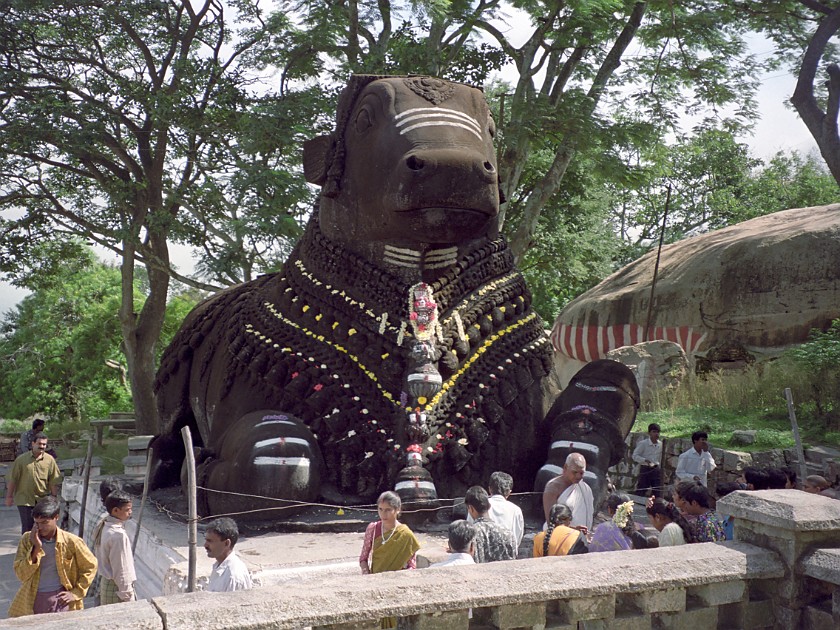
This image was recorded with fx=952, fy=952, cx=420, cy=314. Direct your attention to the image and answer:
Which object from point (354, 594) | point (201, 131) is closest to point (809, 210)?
point (201, 131)

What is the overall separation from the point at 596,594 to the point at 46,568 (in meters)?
2.86

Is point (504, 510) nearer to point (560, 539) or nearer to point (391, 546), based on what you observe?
point (560, 539)

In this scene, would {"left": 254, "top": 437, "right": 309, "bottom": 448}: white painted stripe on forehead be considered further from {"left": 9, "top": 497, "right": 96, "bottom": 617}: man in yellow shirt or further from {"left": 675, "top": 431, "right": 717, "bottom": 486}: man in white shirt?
{"left": 675, "top": 431, "right": 717, "bottom": 486}: man in white shirt

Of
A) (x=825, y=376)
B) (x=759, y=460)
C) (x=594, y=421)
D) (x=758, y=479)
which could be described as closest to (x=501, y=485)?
(x=594, y=421)

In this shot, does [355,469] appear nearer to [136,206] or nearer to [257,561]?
[257,561]

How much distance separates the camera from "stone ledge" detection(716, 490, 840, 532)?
4.06 meters

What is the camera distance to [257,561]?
5082 millimetres

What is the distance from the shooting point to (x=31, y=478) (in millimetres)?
9078

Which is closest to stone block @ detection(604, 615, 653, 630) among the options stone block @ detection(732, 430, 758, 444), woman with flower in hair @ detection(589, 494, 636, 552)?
woman with flower in hair @ detection(589, 494, 636, 552)

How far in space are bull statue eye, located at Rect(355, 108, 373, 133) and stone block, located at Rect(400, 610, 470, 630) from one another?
392 centimetres

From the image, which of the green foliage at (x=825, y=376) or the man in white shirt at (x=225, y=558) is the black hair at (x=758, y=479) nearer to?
the man in white shirt at (x=225, y=558)

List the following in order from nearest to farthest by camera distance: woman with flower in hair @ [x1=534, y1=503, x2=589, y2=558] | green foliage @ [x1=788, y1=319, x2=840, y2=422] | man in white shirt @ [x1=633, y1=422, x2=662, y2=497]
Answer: woman with flower in hair @ [x1=534, y1=503, x2=589, y2=558] < man in white shirt @ [x1=633, y1=422, x2=662, y2=497] < green foliage @ [x1=788, y1=319, x2=840, y2=422]

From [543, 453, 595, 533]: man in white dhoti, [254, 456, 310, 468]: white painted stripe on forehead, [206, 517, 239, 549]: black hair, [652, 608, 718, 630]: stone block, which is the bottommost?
[652, 608, 718, 630]: stone block

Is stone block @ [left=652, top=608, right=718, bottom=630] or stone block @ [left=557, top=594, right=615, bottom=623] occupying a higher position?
stone block @ [left=557, top=594, right=615, bottom=623]
